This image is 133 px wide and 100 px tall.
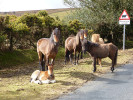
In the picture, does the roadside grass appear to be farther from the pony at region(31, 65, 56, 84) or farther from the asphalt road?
the asphalt road

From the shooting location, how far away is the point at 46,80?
304 inches

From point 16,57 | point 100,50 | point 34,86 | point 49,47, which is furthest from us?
point 16,57

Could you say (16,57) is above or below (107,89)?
above

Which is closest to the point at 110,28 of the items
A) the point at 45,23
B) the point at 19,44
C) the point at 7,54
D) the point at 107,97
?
the point at 45,23

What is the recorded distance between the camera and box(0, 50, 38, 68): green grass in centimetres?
1148

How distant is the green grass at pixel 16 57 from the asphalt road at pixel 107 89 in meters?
5.55

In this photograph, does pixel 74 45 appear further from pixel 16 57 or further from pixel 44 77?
pixel 44 77

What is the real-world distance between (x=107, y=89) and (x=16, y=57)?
7260mm

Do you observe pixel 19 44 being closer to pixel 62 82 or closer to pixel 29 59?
pixel 29 59

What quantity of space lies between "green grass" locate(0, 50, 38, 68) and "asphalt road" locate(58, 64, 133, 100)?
5547 mm

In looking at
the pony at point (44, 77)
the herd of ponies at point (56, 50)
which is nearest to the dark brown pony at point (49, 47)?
the herd of ponies at point (56, 50)

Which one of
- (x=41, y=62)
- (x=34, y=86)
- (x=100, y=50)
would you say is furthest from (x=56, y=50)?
(x=100, y=50)

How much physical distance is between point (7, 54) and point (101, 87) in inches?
275

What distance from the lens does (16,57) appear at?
12.4m
